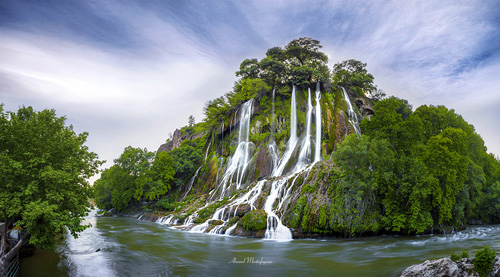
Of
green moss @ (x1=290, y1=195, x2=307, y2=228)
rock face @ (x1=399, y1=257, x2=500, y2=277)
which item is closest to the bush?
rock face @ (x1=399, y1=257, x2=500, y2=277)

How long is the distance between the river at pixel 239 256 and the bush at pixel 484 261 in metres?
3.77

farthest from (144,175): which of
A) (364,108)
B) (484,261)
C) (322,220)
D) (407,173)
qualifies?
(484,261)

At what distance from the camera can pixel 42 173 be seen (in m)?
11.3

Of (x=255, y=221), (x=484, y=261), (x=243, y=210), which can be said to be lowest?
(x=255, y=221)

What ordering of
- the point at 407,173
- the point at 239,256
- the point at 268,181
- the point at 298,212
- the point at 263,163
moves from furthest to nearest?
the point at 263,163 → the point at 268,181 → the point at 298,212 → the point at 407,173 → the point at 239,256

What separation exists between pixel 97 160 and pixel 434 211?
25.3 meters

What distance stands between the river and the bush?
3.77 metres

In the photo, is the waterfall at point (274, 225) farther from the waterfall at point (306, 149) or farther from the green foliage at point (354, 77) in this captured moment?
the green foliage at point (354, 77)

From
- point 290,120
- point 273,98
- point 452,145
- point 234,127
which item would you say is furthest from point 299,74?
point 452,145

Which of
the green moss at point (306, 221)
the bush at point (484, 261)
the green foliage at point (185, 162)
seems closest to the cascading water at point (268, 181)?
the green moss at point (306, 221)

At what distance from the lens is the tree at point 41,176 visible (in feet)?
36.0

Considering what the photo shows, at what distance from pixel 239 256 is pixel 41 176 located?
1031 cm

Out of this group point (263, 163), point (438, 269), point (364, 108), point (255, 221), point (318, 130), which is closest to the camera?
point (438, 269)

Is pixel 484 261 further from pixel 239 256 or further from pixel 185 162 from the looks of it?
pixel 185 162
